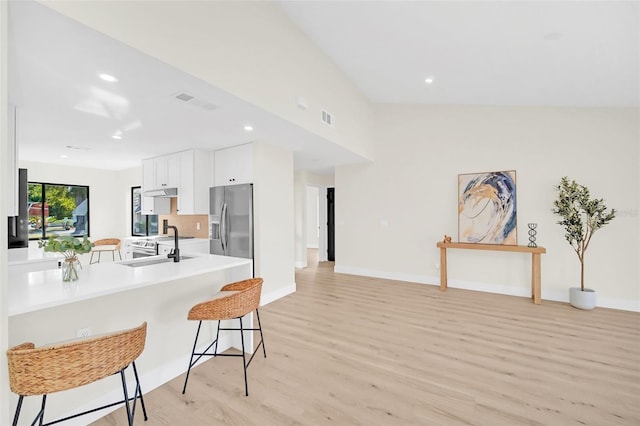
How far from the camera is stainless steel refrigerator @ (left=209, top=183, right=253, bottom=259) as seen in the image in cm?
418

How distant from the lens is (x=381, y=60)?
13.0 ft

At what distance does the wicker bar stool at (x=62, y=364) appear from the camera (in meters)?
1.16

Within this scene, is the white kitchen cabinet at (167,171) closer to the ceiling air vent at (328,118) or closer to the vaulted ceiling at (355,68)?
the vaulted ceiling at (355,68)

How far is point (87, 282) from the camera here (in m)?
1.82

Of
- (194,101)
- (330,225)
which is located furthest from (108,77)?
(330,225)

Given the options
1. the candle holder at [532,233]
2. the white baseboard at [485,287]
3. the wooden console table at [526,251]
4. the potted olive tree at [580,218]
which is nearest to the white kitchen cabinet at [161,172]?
the white baseboard at [485,287]

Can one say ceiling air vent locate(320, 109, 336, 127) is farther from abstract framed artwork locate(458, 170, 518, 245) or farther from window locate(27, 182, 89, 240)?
window locate(27, 182, 89, 240)

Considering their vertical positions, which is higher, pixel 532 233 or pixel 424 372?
pixel 532 233

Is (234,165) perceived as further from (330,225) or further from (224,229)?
(330,225)

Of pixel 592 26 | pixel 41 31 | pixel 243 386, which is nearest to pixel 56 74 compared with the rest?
pixel 41 31

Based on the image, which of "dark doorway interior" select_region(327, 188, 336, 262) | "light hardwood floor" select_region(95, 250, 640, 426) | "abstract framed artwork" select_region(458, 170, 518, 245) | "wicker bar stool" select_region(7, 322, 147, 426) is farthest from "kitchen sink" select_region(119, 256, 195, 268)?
"dark doorway interior" select_region(327, 188, 336, 262)

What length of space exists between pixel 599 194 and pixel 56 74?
6426 mm

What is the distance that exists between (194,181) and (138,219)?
11.4ft

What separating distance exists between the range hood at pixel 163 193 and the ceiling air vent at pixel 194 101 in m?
2.57
